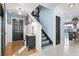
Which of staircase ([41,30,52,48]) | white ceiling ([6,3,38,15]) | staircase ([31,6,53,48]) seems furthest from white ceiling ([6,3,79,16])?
staircase ([41,30,52,48])

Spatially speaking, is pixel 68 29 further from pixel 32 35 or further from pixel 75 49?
pixel 32 35

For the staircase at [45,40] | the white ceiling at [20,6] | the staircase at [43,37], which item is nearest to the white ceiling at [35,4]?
the white ceiling at [20,6]

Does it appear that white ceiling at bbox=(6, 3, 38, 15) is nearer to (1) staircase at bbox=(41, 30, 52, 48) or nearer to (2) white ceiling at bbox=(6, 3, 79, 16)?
(2) white ceiling at bbox=(6, 3, 79, 16)

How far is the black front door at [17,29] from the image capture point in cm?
197

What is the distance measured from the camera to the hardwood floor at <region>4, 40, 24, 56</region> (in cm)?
194

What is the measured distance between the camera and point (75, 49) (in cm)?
197

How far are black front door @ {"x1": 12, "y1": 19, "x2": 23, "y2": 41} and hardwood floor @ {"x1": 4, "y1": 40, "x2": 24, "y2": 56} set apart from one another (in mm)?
72

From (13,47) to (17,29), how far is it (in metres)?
0.33

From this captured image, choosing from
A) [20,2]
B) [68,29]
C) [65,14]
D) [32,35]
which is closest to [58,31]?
[68,29]

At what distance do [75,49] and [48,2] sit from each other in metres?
0.97

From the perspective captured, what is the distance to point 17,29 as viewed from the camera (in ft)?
6.49

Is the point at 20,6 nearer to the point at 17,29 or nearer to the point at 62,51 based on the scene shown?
the point at 17,29

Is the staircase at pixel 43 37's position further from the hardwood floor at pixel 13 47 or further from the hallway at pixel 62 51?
the hardwood floor at pixel 13 47

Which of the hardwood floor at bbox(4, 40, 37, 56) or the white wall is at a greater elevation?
the white wall
